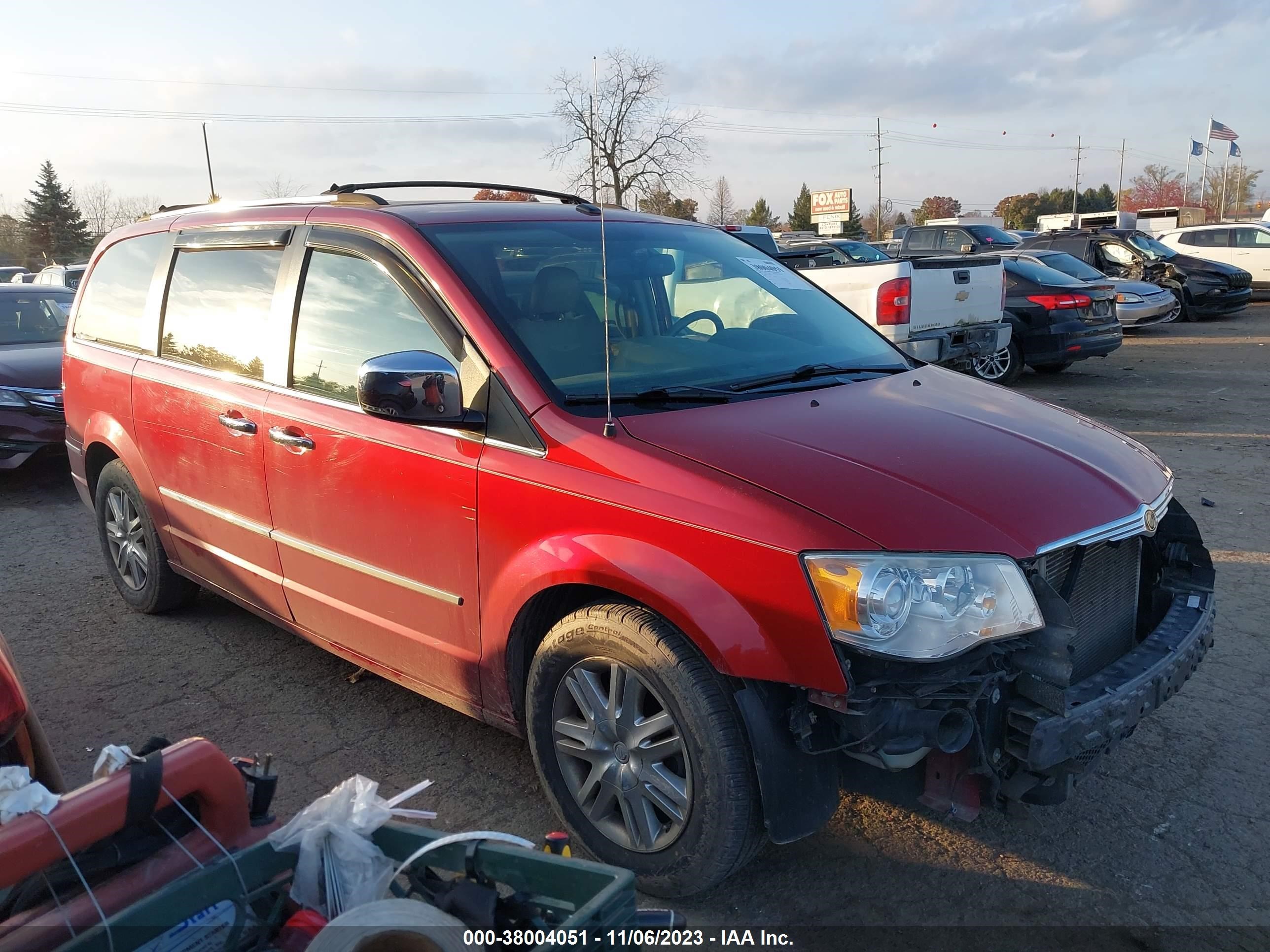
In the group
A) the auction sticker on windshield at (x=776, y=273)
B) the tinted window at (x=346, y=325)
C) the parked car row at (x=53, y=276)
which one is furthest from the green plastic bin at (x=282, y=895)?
the parked car row at (x=53, y=276)

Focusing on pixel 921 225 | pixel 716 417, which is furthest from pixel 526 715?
pixel 921 225

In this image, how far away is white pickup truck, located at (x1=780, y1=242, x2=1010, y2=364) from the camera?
9695 millimetres

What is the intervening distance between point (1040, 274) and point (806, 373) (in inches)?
406

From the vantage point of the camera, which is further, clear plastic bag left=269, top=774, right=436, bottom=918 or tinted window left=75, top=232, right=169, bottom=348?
tinted window left=75, top=232, right=169, bottom=348

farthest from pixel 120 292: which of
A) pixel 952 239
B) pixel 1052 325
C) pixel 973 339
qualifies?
pixel 952 239

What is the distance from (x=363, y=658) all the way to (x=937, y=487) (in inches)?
84.8

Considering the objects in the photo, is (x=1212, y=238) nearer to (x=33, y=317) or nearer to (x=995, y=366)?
(x=995, y=366)

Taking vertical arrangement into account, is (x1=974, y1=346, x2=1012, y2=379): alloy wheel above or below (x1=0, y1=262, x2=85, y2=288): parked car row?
below

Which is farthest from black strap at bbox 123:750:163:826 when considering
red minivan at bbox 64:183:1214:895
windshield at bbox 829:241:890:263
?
windshield at bbox 829:241:890:263

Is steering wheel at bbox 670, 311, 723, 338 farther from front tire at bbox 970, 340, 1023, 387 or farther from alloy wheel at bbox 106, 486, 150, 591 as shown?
front tire at bbox 970, 340, 1023, 387

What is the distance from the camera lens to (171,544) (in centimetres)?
462

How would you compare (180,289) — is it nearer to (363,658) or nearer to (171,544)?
(171,544)

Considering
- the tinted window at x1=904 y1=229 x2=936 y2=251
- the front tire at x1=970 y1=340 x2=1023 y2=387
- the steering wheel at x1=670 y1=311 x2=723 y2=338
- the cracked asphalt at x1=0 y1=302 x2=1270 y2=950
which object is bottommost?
the cracked asphalt at x1=0 y1=302 x2=1270 y2=950

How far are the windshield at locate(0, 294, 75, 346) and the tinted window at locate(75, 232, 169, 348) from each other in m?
4.66
